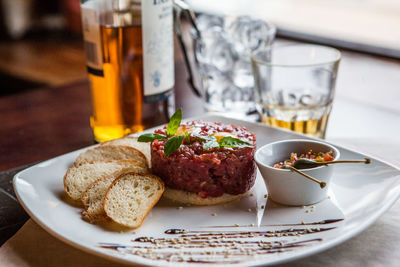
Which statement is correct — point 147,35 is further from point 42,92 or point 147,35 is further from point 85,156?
point 42,92

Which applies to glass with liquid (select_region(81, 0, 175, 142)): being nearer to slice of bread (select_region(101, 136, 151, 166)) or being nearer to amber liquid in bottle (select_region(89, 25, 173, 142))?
amber liquid in bottle (select_region(89, 25, 173, 142))

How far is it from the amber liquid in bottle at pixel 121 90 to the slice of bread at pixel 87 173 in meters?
0.27

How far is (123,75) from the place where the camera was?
1507mm

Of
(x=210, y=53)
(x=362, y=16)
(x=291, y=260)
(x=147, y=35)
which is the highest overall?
(x=147, y=35)

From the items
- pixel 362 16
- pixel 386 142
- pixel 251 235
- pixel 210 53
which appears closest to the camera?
pixel 251 235

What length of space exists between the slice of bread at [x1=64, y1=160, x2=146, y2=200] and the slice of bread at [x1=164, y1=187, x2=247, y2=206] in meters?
0.13

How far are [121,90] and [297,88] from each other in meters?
0.59

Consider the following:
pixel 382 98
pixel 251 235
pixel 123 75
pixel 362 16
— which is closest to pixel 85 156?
pixel 123 75

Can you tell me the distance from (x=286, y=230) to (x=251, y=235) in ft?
0.26

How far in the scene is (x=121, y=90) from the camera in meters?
1.52

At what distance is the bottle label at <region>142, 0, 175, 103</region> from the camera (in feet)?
4.81

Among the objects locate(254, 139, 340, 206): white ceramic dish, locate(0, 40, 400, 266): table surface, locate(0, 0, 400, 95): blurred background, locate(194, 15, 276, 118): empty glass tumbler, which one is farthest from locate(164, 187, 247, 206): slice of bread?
locate(0, 0, 400, 95): blurred background

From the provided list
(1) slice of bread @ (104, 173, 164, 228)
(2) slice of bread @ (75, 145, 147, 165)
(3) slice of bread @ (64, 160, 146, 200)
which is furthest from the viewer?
(2) slice of bread @ (75, 145, 147, 165)

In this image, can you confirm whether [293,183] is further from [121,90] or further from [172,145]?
[121,90]
